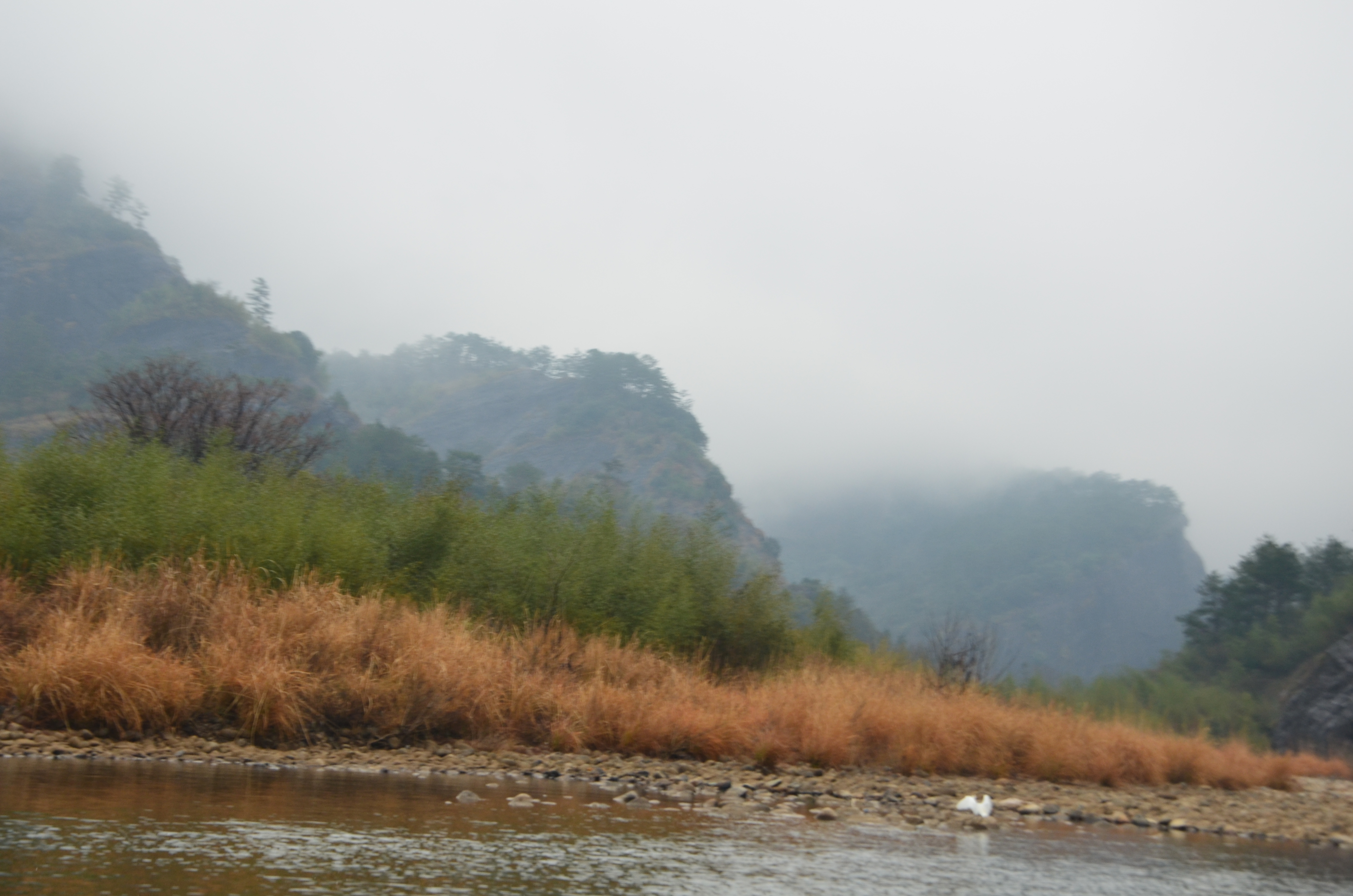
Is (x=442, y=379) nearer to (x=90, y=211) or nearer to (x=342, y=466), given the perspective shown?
(x=90, y=211)

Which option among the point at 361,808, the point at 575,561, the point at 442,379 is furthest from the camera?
the point at 442,379

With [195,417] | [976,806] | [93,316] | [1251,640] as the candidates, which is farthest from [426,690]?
[93,316]

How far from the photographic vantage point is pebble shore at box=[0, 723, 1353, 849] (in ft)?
30.3

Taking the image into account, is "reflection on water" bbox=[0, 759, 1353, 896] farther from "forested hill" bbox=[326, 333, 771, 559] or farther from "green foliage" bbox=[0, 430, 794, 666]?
"forested hill" bbox=[326, 333, 771, 559]

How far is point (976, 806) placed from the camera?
33.9 ft

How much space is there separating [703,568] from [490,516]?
521 cm

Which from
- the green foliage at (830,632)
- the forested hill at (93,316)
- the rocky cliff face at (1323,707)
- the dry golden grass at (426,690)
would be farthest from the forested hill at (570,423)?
the dry golden grass at (426,690)

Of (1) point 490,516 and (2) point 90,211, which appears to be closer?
(1) point 490,516

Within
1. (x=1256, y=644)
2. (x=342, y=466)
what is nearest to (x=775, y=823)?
(x=342, y=466)

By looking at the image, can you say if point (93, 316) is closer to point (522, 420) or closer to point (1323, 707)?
point (522, 420)

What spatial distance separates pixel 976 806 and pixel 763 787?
248 centimetres

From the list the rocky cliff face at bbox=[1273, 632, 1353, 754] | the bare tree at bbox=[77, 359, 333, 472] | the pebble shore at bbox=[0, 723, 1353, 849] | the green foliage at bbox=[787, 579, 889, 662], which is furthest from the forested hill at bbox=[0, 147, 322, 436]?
the pebble shore at bbox=[0, 723, 1353, 849]

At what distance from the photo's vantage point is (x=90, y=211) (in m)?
137

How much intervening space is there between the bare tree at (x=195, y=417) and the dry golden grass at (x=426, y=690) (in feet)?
36.0
